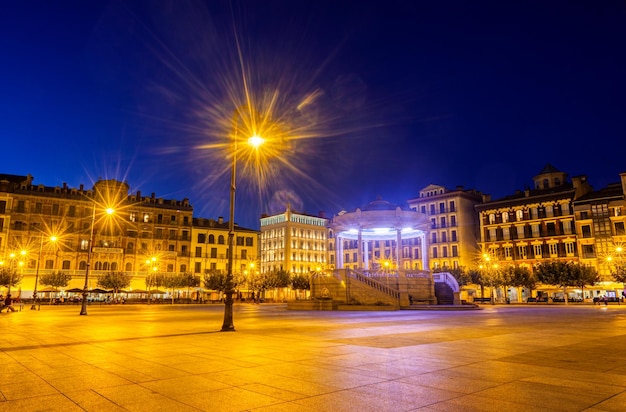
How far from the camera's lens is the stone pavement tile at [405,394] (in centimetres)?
582

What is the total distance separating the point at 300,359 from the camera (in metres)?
9.49

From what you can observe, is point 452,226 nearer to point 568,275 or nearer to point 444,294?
point 568,275

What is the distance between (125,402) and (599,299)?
199 ft

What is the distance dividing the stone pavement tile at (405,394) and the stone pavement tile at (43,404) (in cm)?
369

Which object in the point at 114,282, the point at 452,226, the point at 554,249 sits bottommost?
the point at 114,282

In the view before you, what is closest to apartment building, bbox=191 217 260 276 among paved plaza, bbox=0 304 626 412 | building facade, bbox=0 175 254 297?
building facade, bbox=0 175 254 297

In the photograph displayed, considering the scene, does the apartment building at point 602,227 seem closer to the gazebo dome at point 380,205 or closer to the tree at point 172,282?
the gazebo dome at point 380,205

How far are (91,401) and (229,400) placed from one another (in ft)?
5.78

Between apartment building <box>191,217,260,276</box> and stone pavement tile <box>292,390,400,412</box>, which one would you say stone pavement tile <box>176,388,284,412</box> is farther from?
apartment building <box>191,217,260,276</box>

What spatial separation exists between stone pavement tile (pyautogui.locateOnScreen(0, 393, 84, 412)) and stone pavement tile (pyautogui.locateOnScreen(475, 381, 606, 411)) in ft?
17.4

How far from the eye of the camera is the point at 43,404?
5801 millimetres

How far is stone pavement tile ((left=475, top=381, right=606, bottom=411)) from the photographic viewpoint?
5.75 metres

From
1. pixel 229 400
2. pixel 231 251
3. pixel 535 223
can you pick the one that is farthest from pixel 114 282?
pixel 229 400

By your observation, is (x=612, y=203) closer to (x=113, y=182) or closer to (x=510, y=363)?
(x=510, y=363)
